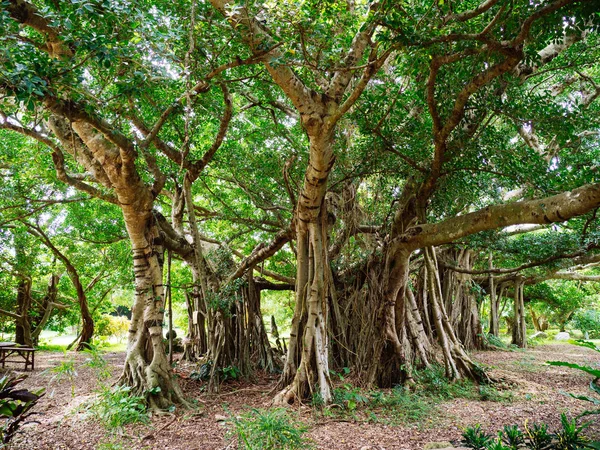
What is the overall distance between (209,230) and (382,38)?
23.9ft

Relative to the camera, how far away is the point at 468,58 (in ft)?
13.7

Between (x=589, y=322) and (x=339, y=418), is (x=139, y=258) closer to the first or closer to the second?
(x=339, y=418)

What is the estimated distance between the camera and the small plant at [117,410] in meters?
3.85

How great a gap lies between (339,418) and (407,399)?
1015 millimetres

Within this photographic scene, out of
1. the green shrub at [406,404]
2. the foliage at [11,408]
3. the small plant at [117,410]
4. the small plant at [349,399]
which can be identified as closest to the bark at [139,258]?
the small plant at [117,410]

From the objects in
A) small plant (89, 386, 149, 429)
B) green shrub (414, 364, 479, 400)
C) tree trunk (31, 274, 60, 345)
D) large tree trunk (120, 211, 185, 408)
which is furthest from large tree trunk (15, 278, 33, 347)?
green shrub (414, 364, 479, 400)

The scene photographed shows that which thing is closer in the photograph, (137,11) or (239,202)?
(137,11)

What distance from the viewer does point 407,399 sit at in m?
4.79

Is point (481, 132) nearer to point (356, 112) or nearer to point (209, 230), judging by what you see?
point (356, 112)

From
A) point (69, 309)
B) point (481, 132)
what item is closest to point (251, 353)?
point (481, 132)

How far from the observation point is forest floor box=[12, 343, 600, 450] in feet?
11.7

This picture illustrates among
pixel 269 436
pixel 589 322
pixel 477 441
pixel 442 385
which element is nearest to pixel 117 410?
pixel 269 436

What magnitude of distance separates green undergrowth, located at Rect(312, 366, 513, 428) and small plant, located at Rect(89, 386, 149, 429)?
5.84ft

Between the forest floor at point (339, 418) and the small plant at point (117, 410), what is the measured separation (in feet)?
0.25
